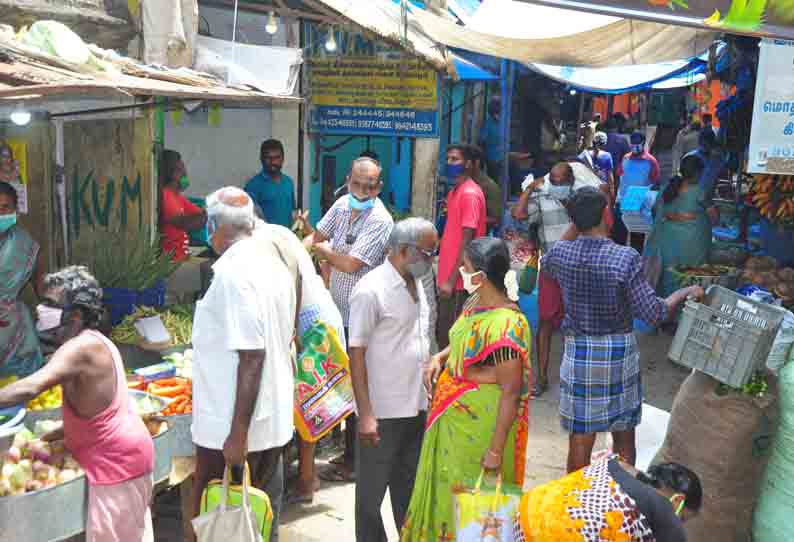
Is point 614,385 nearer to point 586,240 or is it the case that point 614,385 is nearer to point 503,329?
point 586,240

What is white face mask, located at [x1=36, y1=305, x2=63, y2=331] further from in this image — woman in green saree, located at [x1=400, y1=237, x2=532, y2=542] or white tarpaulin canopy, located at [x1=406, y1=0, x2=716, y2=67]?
white tarpaulin canopy, located at [x1=406, y1=0, x2=716, y2=67]

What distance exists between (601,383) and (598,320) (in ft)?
1.11

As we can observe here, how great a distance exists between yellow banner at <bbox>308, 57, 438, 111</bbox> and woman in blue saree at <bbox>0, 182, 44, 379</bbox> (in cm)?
378

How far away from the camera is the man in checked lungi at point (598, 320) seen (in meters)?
4.62

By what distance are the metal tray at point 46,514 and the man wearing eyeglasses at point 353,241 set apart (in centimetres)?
205

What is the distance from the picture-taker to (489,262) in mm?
3893

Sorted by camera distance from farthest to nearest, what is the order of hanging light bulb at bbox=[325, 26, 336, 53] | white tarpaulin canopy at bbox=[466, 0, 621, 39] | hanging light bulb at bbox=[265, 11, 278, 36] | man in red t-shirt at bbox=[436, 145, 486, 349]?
white tarpaulin canopy at bbox=[466, 0, 621, 39] → hanging light bulb at bbox=[325, 26, 336, 53] → hanging light bulb at bbox=[265, 11, 278, 36] → man in red t-shirt at bbox=[436, 145, 486, 349]

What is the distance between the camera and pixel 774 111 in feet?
15.3

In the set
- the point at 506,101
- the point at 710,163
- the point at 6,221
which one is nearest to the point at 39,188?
the point at 6,221

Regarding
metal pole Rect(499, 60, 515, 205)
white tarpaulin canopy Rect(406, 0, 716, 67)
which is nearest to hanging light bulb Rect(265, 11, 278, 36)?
white tarpaulin canopy Rect(406, 0, 716, 67)

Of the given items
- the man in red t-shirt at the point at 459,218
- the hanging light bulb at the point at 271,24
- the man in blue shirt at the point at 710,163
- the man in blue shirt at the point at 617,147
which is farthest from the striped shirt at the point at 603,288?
the man in blue shirt at the point at 617,147

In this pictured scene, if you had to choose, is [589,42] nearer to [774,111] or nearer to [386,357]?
[774,111]

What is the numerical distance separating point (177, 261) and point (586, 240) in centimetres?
310

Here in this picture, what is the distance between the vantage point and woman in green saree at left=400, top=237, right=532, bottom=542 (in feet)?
12.5
